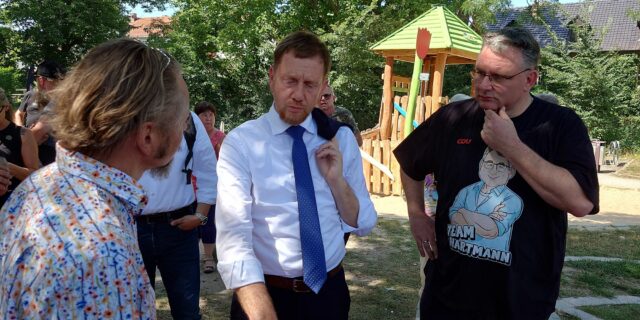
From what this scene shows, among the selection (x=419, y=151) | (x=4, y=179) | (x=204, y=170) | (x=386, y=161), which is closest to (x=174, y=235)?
(x=204, y=170)

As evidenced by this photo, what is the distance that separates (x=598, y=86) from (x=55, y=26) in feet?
83.7

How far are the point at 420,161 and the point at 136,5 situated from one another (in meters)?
31.4

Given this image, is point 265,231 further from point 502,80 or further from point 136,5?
point 136,5

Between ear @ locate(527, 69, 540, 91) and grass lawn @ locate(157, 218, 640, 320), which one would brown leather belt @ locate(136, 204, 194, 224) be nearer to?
grass lawn @ locate(157, 218, 640, 320)

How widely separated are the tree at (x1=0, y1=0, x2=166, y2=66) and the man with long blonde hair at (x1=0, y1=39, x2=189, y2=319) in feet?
89.4

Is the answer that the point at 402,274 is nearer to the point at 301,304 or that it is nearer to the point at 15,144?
the point at 301,304

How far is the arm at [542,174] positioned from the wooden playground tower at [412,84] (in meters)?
8.19

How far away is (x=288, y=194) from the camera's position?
2068mm

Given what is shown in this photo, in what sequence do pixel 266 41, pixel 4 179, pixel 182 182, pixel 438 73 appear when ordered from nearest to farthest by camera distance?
pixel 4 179 → pixel 182 182 → pixel 438 73 → pixel 266 41

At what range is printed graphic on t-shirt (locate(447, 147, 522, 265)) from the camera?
2172mm

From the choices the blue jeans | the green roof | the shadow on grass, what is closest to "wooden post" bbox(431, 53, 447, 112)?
the green roof

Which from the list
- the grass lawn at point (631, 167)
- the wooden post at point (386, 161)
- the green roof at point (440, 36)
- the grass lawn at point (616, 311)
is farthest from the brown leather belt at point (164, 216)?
the grass lawn at point (631, 167)

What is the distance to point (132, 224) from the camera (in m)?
1.12

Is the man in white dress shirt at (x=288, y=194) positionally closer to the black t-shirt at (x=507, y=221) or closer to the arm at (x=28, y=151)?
the black t-shirt at (x=507, y=221)
